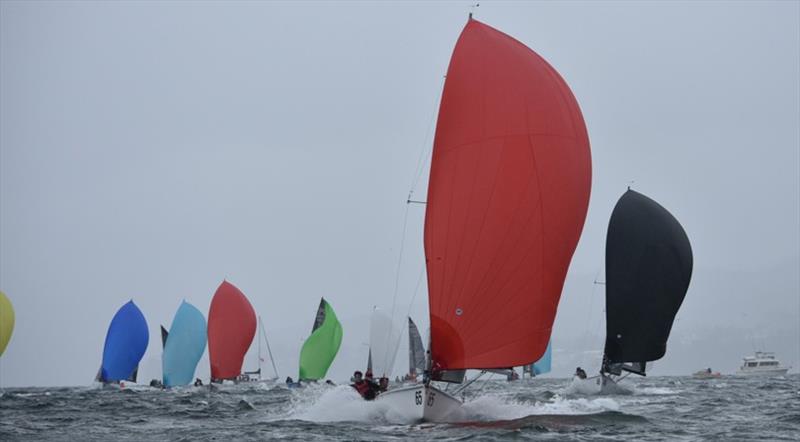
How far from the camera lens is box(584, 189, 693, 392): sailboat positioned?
33.0 m

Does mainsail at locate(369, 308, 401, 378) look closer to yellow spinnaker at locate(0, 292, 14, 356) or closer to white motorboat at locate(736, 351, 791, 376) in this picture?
yellow spinnaker at locate(0, 292, 14, 356)

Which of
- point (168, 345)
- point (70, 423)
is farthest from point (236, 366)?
point (70, 423)

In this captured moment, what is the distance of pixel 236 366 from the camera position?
52.6 meters

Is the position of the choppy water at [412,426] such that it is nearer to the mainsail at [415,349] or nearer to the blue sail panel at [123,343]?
the blue sail panel at [123,343]

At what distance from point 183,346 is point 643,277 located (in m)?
33.3

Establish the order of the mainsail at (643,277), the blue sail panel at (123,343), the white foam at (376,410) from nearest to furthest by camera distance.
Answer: the white foam at (376,410) < the mainsail at (643,277) < the blue sail panel at (123,343)

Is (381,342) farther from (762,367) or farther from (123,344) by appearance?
(762,367)

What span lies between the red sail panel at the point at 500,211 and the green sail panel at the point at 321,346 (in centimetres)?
4169

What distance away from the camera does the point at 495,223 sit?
20.7m

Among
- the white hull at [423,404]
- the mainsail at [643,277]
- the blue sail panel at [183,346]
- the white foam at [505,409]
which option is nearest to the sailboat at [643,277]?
the mainsail at [643,277]

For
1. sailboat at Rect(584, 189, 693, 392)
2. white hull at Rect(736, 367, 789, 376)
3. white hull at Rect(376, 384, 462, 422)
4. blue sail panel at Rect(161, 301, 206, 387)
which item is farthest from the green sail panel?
white hull at Rect(736, 367, 789, 376)

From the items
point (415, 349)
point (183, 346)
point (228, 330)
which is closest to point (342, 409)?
point (228, 330)

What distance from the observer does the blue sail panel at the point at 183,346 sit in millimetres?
58750

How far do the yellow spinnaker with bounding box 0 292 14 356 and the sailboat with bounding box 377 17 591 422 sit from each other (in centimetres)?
3509
